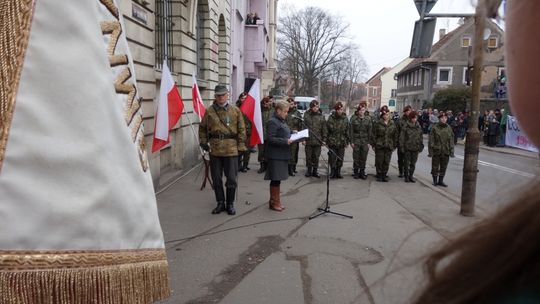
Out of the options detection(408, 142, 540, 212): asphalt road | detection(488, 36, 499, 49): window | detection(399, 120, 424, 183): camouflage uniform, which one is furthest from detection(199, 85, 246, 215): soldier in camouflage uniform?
detection(488, 36, 499, 49): window

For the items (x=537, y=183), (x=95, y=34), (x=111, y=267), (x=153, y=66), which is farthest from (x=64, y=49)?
(x=153, y=66)

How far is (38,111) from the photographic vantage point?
113 cm

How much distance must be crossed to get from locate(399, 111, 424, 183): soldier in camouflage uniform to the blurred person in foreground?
10.9 metres

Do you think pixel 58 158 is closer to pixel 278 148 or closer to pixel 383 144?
pixel 278 148

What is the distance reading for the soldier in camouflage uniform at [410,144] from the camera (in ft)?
36.6

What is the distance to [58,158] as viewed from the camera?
1132mm

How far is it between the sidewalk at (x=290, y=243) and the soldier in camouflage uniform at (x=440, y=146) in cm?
134

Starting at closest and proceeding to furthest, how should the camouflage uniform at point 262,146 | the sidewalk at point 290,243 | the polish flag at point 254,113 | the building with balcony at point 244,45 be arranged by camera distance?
the sidewalk at point 290,243, the polish flag at point 254,113, the camouflage uniform at point 262,146, the building with balcony at point 244,45

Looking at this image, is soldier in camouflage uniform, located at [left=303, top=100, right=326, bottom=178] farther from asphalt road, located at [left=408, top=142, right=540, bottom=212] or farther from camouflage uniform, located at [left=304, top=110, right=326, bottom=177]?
asphalt road, located at [left=408, top=142, right=540, bottom=212]

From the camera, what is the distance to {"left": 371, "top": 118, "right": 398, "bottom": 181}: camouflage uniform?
11.3 metres

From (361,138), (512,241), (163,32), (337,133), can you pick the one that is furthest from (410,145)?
(512,241)

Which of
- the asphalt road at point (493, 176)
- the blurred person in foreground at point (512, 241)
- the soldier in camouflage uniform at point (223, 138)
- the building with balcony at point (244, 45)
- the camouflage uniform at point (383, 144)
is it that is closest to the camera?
the blurred person in foreground at point (512, 241)

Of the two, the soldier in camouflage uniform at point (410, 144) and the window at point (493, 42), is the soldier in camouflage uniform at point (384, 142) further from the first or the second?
the window at point (493, 42)

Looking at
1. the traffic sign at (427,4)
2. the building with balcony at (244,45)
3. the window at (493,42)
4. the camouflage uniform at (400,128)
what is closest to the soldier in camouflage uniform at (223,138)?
the traffic sign at (427,4)
